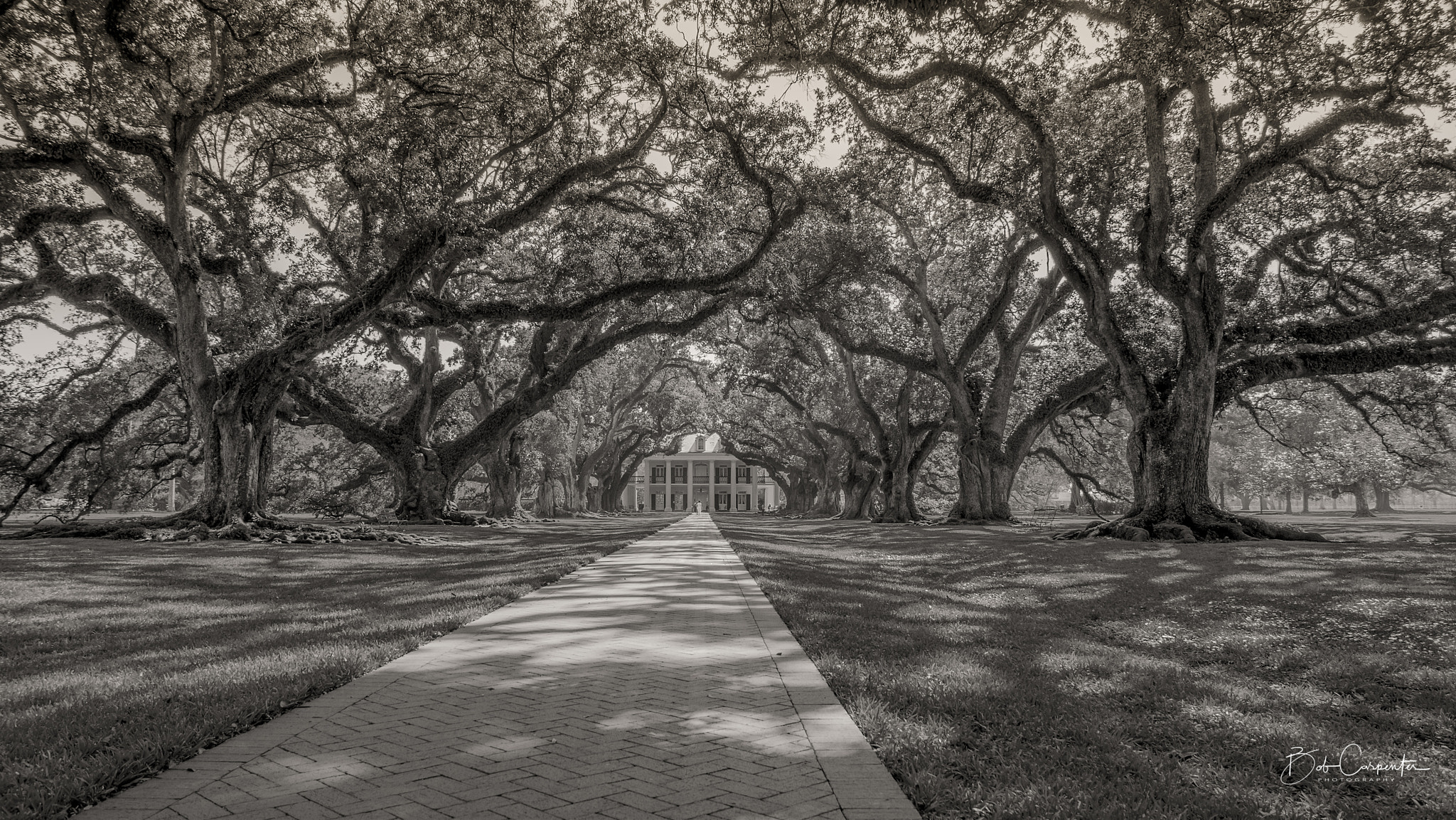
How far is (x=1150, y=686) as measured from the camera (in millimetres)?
4566

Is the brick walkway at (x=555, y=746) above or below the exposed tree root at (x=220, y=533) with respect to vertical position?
above

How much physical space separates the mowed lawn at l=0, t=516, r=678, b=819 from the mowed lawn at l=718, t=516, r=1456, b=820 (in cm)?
298

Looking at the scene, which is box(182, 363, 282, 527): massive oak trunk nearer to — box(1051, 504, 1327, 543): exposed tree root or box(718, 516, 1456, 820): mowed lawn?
box(718, 516, 1456, 820): mowed lawn

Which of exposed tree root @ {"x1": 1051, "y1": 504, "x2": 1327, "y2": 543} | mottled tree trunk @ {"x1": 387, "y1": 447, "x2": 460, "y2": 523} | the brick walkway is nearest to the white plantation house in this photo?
mottled tree trunk @ {"x1": 387, "y1": 447, "x2": 460, "y2": 523}

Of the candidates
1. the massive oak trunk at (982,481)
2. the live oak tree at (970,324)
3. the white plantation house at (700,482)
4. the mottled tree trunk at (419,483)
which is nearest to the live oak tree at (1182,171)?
the live oak tree at (970,324)

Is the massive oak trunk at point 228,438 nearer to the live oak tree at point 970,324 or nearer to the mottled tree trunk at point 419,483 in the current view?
the mottled tree trunk at point 419,483

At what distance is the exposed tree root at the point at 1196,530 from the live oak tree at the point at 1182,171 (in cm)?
5

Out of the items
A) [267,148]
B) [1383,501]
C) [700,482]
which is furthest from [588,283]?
[700,482]

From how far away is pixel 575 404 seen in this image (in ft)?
121

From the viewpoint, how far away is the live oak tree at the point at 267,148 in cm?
1364

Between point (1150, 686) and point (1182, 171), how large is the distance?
17625mm

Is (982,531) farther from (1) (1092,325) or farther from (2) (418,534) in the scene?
(2) (418,534)

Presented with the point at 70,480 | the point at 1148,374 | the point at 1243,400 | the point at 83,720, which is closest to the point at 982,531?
the point at 1148,374

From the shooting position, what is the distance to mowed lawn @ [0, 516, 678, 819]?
334cm
